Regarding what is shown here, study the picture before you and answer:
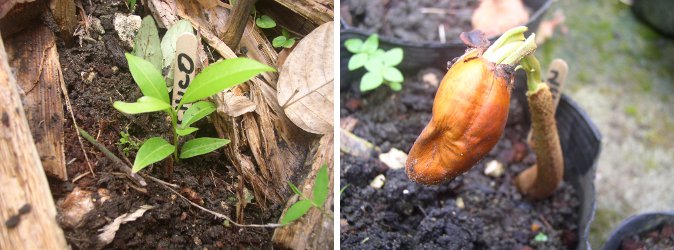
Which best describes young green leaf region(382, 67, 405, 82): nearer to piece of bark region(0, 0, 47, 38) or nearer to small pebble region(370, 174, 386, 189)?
small pebble region(370, 174, 386, 189)

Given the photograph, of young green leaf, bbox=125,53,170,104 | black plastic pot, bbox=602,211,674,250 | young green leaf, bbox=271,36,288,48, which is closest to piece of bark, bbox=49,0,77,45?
young green leaf, bbox=125,53,170,104

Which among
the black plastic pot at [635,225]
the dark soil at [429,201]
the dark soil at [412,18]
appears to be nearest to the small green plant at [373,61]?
the dark soil at [429,201]

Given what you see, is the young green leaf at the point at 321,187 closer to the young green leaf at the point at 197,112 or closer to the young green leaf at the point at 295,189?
the young green leaf at the point at 295,189

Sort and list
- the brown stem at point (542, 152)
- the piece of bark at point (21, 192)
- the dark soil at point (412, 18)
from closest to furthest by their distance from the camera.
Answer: the piece of bark at point (21, 192)
the brown stem at point (542, 152)
the dark soil at point (412, 18)

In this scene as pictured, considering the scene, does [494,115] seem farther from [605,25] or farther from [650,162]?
[605,25]

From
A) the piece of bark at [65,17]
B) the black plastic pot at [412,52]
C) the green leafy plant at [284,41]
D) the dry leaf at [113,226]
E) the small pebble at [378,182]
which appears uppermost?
the piece of bark at [65,17]

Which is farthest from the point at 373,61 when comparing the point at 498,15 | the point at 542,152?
the point at 498,15

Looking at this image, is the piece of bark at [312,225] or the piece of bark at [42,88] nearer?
the piece of bark at [42,88]

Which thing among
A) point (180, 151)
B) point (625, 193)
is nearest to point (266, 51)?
point (180, 151)
